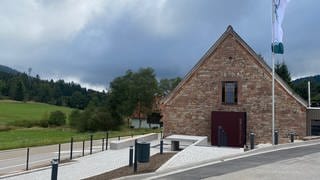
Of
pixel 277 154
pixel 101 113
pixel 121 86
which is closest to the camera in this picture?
pixel 277 154

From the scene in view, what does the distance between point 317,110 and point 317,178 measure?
21.3m

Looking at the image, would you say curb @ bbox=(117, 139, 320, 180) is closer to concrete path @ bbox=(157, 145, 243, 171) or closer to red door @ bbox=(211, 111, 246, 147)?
concrete path @ bbox=(157, 145, 243, 171)

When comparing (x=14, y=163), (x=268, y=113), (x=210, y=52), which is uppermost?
(x=210, y=52)

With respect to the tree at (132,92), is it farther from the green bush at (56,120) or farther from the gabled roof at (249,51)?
the gabled roof at (249,51)

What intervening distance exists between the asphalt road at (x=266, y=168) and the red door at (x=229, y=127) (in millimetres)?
14761

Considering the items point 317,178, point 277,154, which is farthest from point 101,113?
point 317,178

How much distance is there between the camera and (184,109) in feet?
126

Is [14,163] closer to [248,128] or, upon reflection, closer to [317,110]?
[248,128]

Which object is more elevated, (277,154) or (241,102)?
(241,102)

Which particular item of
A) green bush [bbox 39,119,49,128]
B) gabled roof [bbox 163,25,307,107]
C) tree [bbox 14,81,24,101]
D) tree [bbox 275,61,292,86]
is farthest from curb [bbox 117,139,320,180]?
tree [bbox 14,81,24,101]

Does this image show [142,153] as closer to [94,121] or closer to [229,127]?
[229,127]

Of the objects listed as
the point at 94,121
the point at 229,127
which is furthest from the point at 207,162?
the point at 94,121

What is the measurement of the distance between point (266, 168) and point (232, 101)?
20285mm

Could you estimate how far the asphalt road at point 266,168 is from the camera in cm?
1553
